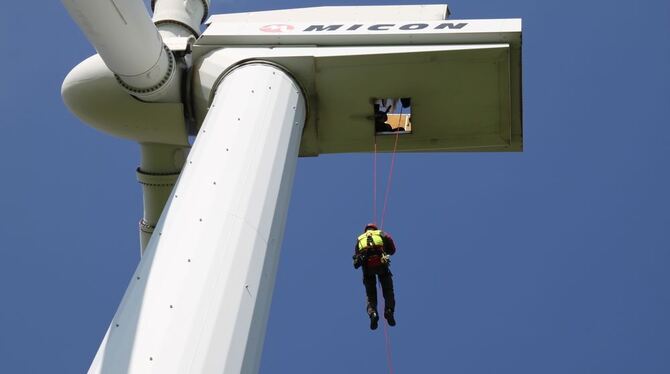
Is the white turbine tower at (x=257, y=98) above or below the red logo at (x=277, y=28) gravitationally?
below

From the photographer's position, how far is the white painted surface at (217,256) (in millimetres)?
9953

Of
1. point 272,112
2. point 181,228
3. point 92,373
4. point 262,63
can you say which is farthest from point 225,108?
point 92,373

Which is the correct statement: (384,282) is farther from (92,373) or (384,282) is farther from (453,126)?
(92,373)

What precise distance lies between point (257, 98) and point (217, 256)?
4668 millimetres

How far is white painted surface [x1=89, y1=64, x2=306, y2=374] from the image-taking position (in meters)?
9.95

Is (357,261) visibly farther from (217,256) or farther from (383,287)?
(217,256)

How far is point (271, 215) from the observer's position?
1311cm

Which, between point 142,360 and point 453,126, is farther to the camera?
point 453,126

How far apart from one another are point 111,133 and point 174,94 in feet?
6.41

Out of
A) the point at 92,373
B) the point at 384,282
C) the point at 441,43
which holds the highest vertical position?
the point at 441,43

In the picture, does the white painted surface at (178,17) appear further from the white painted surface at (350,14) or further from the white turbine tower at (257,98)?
the white painted surface at (350,14)

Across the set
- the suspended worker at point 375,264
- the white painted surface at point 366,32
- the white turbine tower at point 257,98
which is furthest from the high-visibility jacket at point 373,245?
the white painted surface at point 366,32

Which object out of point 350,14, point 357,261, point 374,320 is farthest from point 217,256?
point 350,14

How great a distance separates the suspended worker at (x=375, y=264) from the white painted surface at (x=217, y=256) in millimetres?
3806
